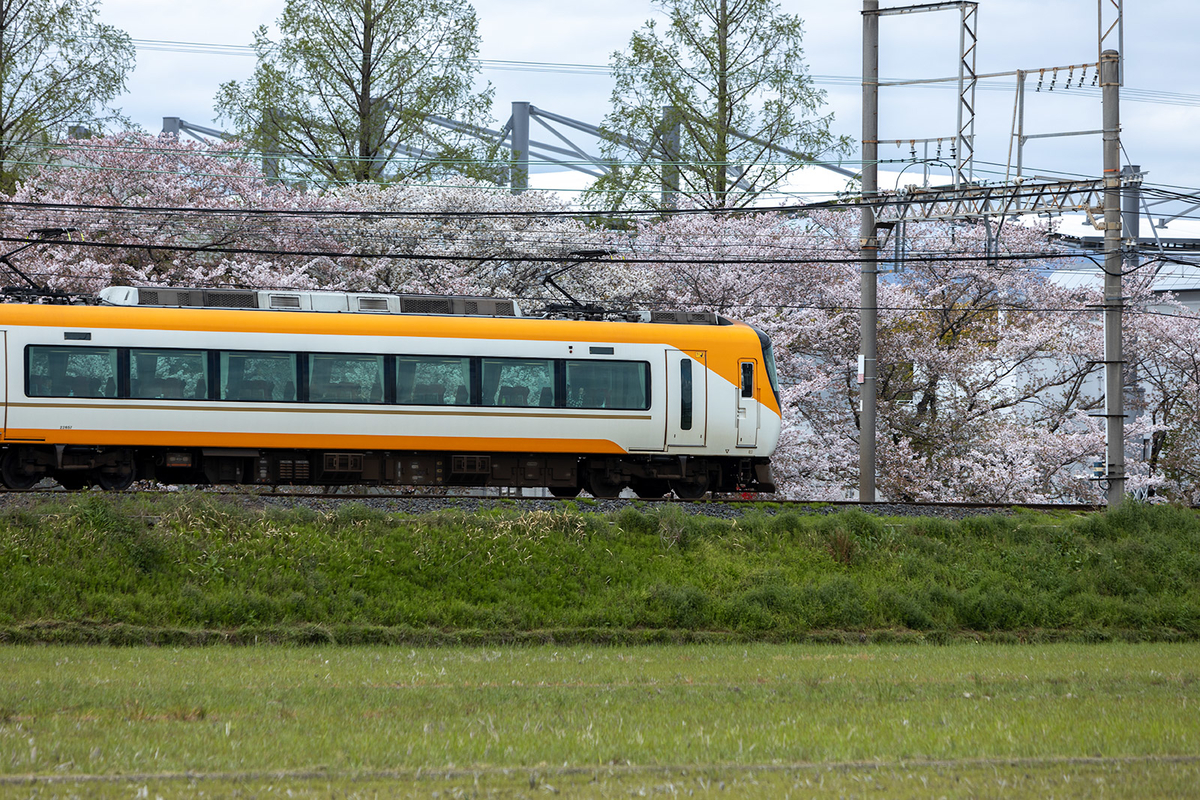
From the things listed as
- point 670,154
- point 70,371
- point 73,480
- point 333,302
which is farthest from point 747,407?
point 670,154

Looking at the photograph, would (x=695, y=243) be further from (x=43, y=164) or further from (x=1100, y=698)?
(x=1100, y=698)

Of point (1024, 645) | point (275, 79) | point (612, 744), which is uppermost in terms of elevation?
point (275, 79)

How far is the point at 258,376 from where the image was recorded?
18.2 m

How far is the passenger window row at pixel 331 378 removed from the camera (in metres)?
17.8

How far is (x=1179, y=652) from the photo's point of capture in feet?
43.8

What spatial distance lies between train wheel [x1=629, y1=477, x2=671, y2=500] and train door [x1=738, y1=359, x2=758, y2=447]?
1.83 m

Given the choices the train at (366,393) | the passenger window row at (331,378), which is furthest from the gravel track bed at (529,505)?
the passenger window row at (331,378)

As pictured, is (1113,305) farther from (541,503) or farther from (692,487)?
(541,503)

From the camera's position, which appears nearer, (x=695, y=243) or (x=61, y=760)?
(x=61, y=760)

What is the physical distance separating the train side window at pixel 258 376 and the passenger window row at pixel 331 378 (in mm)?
16

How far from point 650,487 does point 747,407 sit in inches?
98.0

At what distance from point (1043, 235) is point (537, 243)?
13999 millimetres

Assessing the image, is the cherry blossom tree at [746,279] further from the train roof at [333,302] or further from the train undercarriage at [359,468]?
the train roof at [333,302]

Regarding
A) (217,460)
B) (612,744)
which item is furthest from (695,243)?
(612,744)
